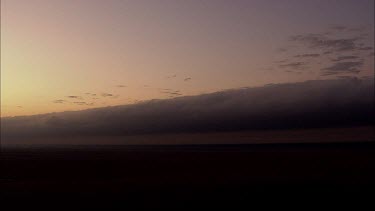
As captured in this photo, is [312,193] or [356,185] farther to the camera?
[356,185]

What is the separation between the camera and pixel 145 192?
92.7 feet

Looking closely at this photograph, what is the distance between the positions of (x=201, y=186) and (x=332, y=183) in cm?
792

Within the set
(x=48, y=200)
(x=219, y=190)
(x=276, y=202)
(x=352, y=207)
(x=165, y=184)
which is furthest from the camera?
(x=165, y=184)

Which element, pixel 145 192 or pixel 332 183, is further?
pixel 332 183

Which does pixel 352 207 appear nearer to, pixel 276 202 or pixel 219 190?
pixel 276 202

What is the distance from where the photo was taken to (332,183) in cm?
3086

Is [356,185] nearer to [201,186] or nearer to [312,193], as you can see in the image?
[312,193]

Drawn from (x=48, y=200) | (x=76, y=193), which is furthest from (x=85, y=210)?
(x=76, y=193)

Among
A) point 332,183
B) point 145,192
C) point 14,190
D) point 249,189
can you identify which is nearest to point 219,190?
point 249,189

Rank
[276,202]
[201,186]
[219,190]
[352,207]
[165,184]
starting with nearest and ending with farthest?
[352,207], [276,202], [219,190], [201,186], [165,184]

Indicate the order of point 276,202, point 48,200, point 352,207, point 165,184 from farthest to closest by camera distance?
point 165,184 < point 48,200 < point 276,202 < point 352,207

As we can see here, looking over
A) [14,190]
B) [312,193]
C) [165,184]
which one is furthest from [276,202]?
[14,190]

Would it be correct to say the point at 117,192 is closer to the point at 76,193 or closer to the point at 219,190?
the point at 76,193

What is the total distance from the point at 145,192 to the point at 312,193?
8967mm
